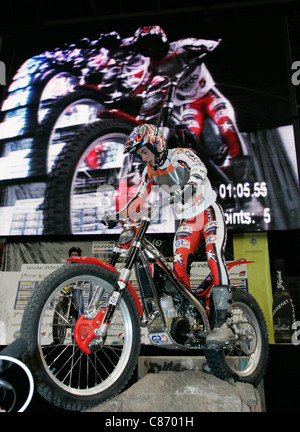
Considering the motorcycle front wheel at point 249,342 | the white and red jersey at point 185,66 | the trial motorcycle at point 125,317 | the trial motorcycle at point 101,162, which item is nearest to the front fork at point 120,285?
the trial motorcycle at point 125,317

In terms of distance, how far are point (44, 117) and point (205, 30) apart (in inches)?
A: 91.1

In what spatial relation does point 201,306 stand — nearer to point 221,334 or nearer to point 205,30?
point 221,334

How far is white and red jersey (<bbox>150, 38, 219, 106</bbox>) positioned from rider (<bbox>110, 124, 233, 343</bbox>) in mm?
2105

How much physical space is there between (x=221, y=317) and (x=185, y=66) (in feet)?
11.0

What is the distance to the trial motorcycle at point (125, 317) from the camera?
1.50m

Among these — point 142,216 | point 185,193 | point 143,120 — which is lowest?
point 142,216

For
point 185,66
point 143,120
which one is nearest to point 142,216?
point 143,120

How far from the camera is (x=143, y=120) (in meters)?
4.25

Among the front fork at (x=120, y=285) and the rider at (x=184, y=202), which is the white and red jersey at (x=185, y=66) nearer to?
the rider at (x=184, y=202)

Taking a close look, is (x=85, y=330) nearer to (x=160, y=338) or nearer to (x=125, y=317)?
(x=125, y=317)

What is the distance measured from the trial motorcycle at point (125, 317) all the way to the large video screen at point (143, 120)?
1671 mm

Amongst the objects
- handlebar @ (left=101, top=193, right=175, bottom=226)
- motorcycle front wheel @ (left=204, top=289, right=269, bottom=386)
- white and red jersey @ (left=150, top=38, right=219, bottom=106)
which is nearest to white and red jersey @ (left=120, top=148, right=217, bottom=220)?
handlebar @ (left=101, top=193, right=175, bottom=226)
